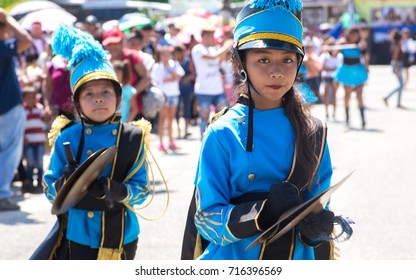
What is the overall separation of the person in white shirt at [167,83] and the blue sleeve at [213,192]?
9.61 metres

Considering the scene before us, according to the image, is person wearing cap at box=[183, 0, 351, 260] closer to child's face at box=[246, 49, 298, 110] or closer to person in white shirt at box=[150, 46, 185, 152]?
child's face at box=[246, 49, 298, 110]

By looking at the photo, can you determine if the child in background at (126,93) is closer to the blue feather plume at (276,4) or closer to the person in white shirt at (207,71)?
the person in white shirt at (207,71)

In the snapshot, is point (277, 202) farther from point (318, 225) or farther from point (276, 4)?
point (276, 4)

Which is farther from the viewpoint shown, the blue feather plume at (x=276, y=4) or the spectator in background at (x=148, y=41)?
the spectator in background at (x=148, y=41)

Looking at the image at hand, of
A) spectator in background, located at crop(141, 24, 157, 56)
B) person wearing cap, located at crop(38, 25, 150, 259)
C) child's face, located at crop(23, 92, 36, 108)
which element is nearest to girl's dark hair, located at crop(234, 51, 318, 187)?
person wearing cap, located at crop(38, 25, 150, 259)

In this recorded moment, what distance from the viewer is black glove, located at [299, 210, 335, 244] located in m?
2.90

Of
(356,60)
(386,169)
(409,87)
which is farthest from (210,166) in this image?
(409,87)

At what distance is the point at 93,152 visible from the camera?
15.0 feet

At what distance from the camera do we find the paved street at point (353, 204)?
689 centimetres

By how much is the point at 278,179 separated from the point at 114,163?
5.22ft

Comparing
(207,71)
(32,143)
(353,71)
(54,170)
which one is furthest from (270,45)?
(353,71)

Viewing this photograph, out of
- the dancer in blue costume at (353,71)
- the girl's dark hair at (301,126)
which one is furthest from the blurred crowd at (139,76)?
the girl's dark hair at (301,126)

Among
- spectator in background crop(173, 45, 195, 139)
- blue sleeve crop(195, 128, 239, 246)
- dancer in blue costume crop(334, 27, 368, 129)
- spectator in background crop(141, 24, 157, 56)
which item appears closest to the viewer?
blue sleeve crop(195, 128, 239, 246)

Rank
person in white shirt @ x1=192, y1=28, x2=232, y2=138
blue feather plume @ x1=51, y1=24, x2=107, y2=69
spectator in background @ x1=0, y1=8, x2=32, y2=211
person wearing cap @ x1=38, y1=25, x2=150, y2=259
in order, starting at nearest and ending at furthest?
1. person wearing cap @ x1=38, y1=25, x2=150, y2=259
2. blue feather plume @ x1=51, y1=24, x2=107, y2=69
3. spectator in background @ x1=0, y1=8, x2=32, y2=211
4. person in white shirt @ x1=192, y1=28, x2=232, y2=138
